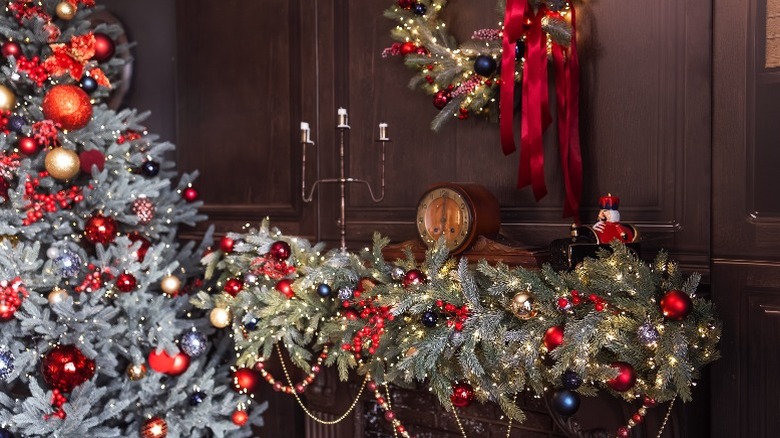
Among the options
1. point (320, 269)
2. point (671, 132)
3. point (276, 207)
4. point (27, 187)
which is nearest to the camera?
point (671, 132)

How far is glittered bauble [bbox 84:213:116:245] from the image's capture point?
2734 mm

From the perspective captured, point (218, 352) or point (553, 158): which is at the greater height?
point (553, 158)

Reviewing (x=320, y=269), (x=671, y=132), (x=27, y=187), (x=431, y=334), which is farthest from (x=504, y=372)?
(x=27, y=187)

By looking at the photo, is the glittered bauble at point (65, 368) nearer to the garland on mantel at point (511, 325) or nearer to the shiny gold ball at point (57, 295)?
the shiny gold ball at point (57, 295)

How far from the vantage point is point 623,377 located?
1725 mm

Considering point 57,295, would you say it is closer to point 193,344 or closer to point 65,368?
point 65,368

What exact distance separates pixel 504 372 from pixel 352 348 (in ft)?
1.82

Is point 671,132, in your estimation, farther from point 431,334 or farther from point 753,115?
point 431,334

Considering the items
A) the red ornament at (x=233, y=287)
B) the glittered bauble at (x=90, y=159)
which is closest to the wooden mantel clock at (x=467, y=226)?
the red ornament at (x=233, y=287)

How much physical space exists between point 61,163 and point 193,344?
865 mm

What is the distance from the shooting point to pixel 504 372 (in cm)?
194

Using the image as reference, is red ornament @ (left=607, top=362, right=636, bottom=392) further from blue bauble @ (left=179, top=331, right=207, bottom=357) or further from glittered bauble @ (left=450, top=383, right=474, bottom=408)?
blue bauble @ (left=179, top=331, right=207, bottom=357)

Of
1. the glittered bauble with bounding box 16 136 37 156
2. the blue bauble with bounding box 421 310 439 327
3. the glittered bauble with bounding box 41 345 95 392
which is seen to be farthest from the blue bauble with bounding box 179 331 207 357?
the blue bauble with bounding box 421 310 439 327

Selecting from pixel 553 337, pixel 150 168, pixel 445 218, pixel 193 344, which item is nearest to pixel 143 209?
pixel 150 168
